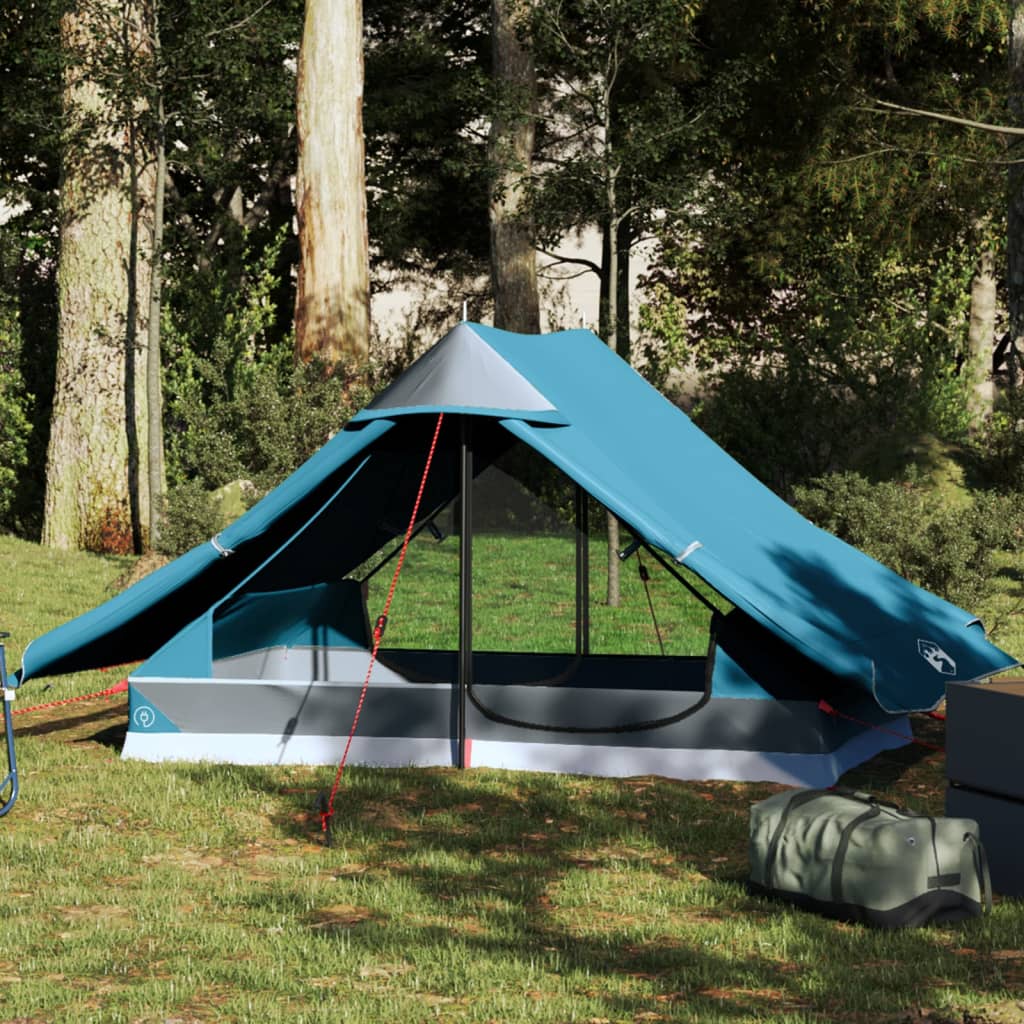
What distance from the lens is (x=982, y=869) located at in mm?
5793

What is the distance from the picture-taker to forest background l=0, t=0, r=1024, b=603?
1577 cm

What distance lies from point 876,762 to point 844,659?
1.23m

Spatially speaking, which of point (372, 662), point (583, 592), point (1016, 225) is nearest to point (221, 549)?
point (372, 662)

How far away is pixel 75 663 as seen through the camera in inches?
339

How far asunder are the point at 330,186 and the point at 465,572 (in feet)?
35.9

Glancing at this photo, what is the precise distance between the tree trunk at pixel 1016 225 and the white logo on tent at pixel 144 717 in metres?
12.0

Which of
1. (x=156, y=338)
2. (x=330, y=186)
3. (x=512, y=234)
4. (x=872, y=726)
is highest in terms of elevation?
(x=330, y=186)

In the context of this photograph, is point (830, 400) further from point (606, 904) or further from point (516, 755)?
point (606, 904)

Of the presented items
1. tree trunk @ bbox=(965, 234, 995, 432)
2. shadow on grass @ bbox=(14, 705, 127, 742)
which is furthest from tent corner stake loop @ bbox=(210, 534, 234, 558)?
tree trunk @ bbox=(965, 234, 995, 432)

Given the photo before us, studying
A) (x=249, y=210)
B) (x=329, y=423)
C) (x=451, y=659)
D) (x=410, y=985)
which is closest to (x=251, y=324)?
(x=329, y=423)

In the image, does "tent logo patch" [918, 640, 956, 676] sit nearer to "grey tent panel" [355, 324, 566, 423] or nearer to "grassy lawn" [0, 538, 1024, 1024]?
"grassy lawn" [0, 538, 1024, 1024]

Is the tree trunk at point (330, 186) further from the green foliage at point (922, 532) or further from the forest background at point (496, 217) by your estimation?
the green foliage at point (922, 532)

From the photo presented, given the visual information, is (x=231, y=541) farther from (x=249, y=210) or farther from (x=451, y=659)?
(x=249, y=210)

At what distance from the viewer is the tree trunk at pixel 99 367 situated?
1931 cm
